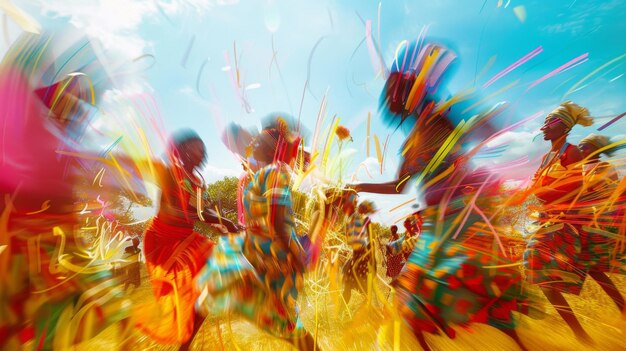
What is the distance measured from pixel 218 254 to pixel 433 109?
6.34ft

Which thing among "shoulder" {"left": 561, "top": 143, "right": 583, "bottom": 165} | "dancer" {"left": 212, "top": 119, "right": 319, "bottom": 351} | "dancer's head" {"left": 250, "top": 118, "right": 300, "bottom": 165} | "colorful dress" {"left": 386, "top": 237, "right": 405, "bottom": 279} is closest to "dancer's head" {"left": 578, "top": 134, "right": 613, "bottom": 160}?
"shoulder" {"left": 561, "top": 143, "right": 583, "bottom": 165}

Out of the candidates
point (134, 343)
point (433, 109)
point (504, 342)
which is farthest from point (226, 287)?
point (504, 342)

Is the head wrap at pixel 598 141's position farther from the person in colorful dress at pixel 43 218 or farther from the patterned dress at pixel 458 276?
the person in colorful dress at pixel 43 218

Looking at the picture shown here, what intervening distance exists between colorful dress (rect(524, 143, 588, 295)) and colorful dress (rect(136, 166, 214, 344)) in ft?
10.1

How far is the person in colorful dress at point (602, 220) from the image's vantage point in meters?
2.68

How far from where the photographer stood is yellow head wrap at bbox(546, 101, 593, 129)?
107 inches

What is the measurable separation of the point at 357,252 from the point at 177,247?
234cm

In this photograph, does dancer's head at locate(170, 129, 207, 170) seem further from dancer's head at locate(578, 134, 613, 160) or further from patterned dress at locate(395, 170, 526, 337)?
dancer's head at locate(578, 134, 613, 160)

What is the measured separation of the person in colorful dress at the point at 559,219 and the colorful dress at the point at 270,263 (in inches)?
88.6

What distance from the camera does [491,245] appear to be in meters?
1.98

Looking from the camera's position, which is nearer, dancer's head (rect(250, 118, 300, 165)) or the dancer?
the dancer

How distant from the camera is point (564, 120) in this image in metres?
2.71

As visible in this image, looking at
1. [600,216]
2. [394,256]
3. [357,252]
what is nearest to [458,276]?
[600,216]

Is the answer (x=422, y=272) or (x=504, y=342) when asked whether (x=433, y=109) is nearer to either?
(x=422, y=272)
